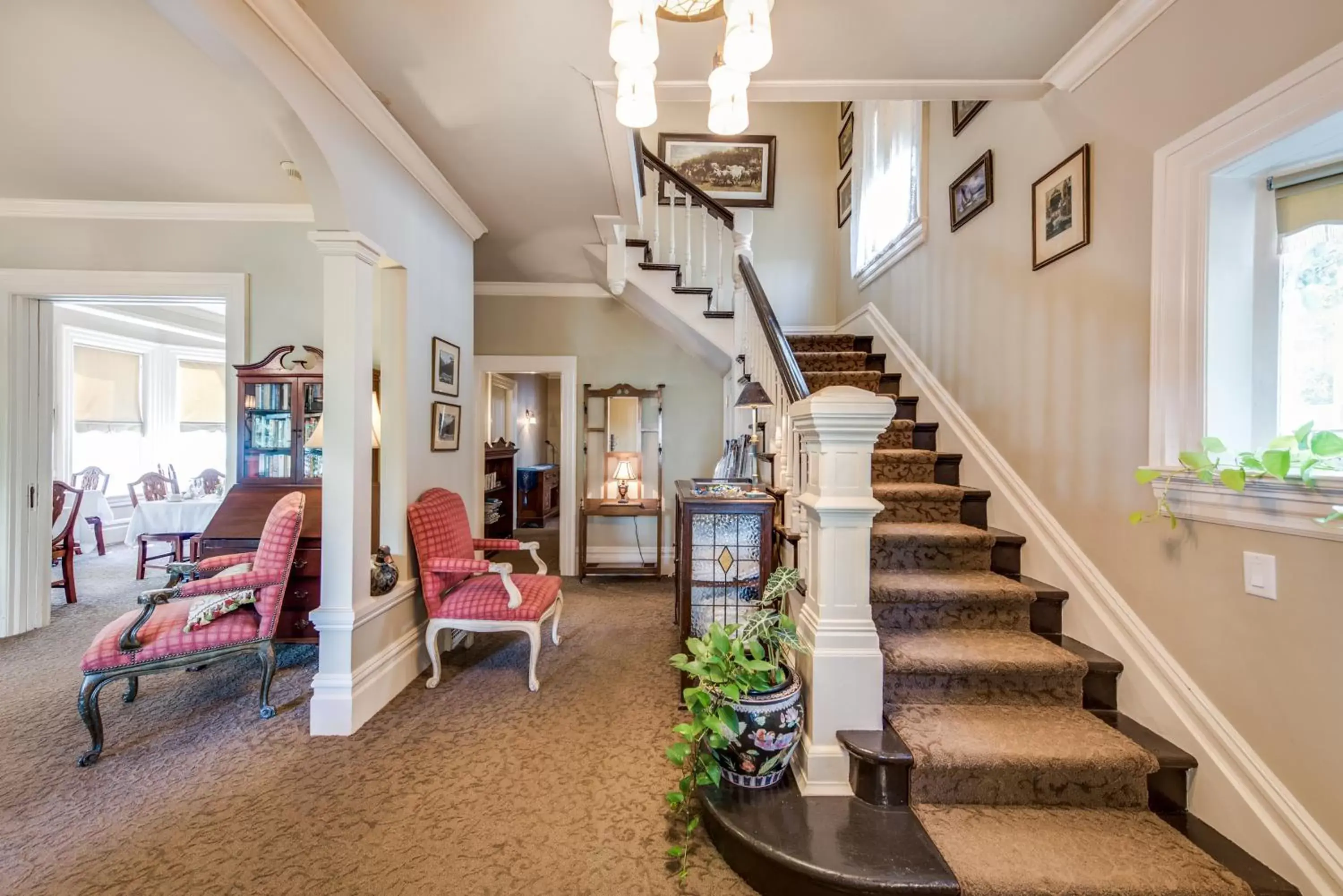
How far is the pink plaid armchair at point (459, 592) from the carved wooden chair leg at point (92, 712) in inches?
46.2

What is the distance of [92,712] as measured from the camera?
1.94 meters

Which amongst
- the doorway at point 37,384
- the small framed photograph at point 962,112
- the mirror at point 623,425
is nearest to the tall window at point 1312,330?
the small framed photograph at point 962,112

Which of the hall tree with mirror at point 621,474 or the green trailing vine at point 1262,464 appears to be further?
the hall tree with mirror at point 621,474

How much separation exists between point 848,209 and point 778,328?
269cm

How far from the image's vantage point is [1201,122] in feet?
4.94

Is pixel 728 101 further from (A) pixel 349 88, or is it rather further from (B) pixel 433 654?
(B) pixel 433 654

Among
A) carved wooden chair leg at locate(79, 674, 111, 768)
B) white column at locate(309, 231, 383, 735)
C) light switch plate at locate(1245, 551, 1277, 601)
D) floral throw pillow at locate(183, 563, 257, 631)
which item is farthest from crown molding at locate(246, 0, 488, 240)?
light switch plate at locate(1245, 551, 1277, 601)

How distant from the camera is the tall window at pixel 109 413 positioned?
5473mm

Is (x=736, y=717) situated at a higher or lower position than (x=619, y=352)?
lower

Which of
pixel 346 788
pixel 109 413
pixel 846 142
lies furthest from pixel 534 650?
pixel 109 413

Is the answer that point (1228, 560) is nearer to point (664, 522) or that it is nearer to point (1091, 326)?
point (1091, 326)

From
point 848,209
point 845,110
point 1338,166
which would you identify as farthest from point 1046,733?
point 845,110

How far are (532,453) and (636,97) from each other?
703 cm

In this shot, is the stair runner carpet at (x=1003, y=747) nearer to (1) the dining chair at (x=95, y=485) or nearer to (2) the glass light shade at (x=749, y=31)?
(2) the glass light shade at (x=749, y=31)
